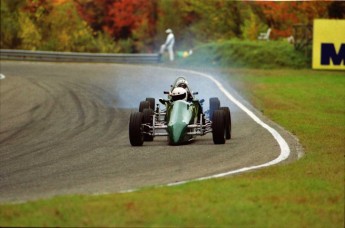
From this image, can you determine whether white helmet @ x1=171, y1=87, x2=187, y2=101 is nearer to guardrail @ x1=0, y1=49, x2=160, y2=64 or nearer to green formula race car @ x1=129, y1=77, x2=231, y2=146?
green formula race car @ x1=129, y1=77, x2=231, y2=146

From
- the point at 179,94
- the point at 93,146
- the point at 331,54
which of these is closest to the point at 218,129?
the point at 179,94

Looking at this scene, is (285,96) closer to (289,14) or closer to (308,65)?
(308,65)

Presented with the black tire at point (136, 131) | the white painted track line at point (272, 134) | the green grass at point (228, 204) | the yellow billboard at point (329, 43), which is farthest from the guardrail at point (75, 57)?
the green grass at point (228, 204)

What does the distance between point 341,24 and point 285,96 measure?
36.5 ft

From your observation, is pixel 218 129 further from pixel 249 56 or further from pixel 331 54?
pixel 249 56

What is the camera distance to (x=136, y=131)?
19828 mm

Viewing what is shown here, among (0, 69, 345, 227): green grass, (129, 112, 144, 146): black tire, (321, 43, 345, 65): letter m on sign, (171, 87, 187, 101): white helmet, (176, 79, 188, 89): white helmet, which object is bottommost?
(321, 43, 345, 65): letter m on sign

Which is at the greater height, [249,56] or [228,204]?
[228,204]

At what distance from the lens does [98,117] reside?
88.7ft

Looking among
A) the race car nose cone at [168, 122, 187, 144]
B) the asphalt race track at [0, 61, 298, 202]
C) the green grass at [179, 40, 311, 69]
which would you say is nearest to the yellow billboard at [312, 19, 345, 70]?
the green grass at [179, 40, 311, 69]

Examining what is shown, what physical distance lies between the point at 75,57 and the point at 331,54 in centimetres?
1462

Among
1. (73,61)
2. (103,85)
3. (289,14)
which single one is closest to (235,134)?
(103,85)

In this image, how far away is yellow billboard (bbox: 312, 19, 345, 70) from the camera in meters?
43.8

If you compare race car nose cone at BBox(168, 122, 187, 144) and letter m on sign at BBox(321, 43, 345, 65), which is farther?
letter m on sign at BBox(321, 43, 345, 65)
